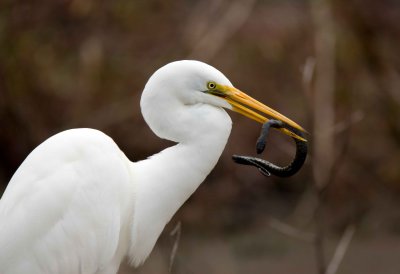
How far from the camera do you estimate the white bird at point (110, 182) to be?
12.0 ft

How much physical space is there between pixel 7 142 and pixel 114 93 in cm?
102

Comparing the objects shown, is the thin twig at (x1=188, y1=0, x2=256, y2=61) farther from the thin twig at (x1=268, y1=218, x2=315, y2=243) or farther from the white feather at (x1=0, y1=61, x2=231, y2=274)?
the white feather at (x1=0, y1=61, x2=231, y2=274)

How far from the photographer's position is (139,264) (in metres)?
4.03

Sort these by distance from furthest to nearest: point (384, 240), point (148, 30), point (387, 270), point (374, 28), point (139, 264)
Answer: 1. point (148, 30)
2. point (374, 28)
3. point (384, 240)
4. point (387, 270)
5. point (139, 264)

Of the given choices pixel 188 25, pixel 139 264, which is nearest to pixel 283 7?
pixel 188 25

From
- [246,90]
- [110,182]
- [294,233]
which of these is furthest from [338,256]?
[246,90]

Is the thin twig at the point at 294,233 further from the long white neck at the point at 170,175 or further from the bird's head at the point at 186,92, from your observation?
the bird's head at the point at 186,92

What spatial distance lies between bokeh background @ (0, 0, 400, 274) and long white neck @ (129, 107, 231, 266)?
3.45 metres

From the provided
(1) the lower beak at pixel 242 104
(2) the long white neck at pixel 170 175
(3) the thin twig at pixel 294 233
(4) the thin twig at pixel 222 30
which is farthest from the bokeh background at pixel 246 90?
(1) the lower beak at pixel 242 104

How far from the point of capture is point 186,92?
367 cm

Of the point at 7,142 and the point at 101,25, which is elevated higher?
the point at 101,25

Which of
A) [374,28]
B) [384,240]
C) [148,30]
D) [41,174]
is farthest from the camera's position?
[148,30]

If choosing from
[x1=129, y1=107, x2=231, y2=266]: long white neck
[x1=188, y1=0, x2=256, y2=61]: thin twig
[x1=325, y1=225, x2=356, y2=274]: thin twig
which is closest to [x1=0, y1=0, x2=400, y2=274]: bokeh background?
[x1=188, y1=0, x2=256, y2=61]: thin twig

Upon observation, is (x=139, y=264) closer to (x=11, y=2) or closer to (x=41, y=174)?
(x=41, y=174)
